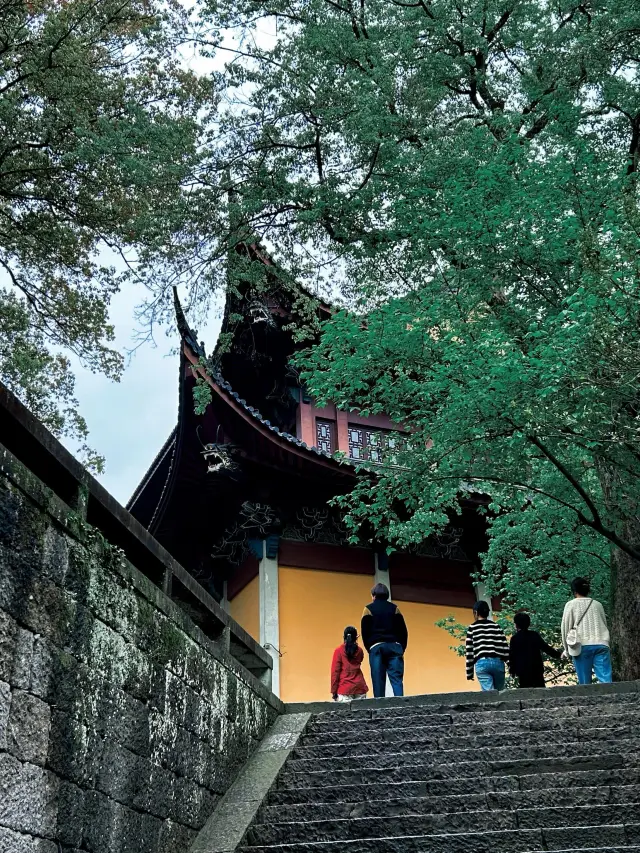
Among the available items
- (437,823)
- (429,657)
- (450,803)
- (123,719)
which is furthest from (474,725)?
(429,657)

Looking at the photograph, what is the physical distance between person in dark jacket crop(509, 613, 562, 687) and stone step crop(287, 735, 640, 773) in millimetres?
2091

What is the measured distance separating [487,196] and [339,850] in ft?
20.8

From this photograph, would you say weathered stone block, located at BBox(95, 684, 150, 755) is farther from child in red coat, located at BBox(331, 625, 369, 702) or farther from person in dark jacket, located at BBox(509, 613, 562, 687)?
child in red coat, located at BBox(331, 625, 369, 702)

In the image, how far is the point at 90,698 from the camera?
15.8 ft

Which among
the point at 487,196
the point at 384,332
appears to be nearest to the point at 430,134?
the point at 487,196

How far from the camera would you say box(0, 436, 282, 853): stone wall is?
164 inches

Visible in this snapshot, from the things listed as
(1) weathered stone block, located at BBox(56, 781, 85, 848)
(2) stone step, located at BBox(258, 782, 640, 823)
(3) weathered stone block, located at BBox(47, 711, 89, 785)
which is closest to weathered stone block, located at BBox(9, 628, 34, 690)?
(3) weathered stone block, located at BBox(47, 711, 89, 785)

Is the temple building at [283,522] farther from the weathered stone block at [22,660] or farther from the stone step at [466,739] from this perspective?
Result: the weathered stone block at [22,660]

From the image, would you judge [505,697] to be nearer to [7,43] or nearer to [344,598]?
[344,598]

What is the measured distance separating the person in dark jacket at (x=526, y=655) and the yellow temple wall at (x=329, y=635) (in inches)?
198

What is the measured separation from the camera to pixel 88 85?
1014cm

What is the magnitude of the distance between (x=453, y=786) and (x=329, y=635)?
769 centimetres

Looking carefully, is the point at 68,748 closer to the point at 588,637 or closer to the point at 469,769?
the point at 469,769

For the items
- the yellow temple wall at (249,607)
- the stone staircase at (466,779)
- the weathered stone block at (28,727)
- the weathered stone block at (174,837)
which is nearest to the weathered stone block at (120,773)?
the weathered stone block at (174,837)
